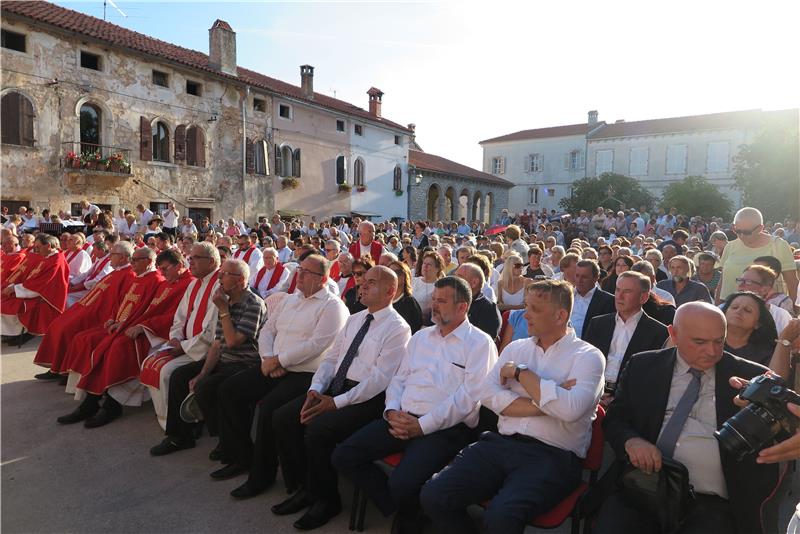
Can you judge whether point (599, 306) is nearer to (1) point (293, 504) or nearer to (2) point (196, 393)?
(1) point (293, 504)

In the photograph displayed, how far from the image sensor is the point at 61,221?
45.3 feet

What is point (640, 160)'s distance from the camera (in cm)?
4353

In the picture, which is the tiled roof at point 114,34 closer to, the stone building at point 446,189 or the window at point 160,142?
the window at point 160,142

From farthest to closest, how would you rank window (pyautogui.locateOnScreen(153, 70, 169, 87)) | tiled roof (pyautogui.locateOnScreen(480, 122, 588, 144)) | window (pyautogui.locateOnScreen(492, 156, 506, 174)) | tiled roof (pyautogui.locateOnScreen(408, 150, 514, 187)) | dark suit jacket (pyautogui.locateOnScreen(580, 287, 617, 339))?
window (pyautogui.locateOnScreen(492, 156, 506, 174)), tiled roof (pyautogui.locateOnScreen(480, 122, 588, 144)), tiled roof (pyautogui.locateOnScreen(408, 150, 514, 187)), window (pyautogui.locateOnScreen(153, 70, 169, 87)), dark suit jacket (pyautogui.locateOnScreen(580, 287, 617, 339))

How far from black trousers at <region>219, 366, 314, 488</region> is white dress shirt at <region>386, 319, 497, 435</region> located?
102 cm

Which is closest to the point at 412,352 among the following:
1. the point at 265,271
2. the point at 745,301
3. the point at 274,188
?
the point at 745,301

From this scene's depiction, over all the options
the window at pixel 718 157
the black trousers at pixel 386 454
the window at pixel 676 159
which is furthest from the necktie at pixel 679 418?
the window at pixel 718 157

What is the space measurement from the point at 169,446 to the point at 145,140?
18559 mm

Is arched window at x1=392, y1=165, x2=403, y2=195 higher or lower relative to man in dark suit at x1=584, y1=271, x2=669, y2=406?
higher

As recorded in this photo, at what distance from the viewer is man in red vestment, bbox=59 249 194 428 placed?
514 centimetres

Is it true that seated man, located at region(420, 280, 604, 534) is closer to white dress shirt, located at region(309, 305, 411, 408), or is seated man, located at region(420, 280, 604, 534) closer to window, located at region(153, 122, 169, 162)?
white dress shirt, located at region(309, 305, 411, 408)

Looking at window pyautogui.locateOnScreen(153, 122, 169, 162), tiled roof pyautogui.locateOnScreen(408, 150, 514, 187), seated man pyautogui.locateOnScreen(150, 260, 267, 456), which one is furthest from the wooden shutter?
seated man pyautogui.locateOnScreen(150, 260, 267, 456)

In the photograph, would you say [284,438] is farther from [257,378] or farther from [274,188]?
[274,188]

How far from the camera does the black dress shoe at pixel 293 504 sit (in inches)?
140
